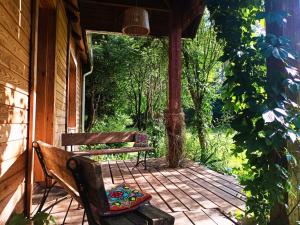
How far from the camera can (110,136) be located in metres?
4.71

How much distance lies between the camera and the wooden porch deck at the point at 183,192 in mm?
2383

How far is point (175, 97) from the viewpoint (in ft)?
16.3

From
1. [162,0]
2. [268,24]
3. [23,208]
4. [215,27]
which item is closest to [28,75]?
[23,208]

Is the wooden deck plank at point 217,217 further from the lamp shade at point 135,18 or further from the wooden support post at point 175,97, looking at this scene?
the lamp shade at point 135,18

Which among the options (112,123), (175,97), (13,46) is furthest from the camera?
(112,123)

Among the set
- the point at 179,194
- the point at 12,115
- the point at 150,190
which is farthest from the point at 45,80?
the point at 179,194

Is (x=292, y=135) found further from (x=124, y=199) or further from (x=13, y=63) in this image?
(x=13, y=63)

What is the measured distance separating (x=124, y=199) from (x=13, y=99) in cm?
101

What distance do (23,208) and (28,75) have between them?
104 centimetres

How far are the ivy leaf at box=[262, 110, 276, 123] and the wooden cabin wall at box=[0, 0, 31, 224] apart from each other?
1.48m

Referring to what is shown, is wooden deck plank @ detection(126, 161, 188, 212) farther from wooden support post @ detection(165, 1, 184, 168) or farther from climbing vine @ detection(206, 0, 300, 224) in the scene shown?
climbing vine @ detection(206, 0, 300, 224)

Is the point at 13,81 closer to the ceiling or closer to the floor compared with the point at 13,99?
closer to the ceiling

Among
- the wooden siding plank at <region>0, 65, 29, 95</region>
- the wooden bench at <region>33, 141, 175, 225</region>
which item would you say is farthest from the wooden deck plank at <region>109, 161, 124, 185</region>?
the wooden bench at <region>33, 141, 175, 225</region>

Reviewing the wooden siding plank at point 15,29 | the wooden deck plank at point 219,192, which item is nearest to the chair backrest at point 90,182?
the wooden siding plank at point 15,29
